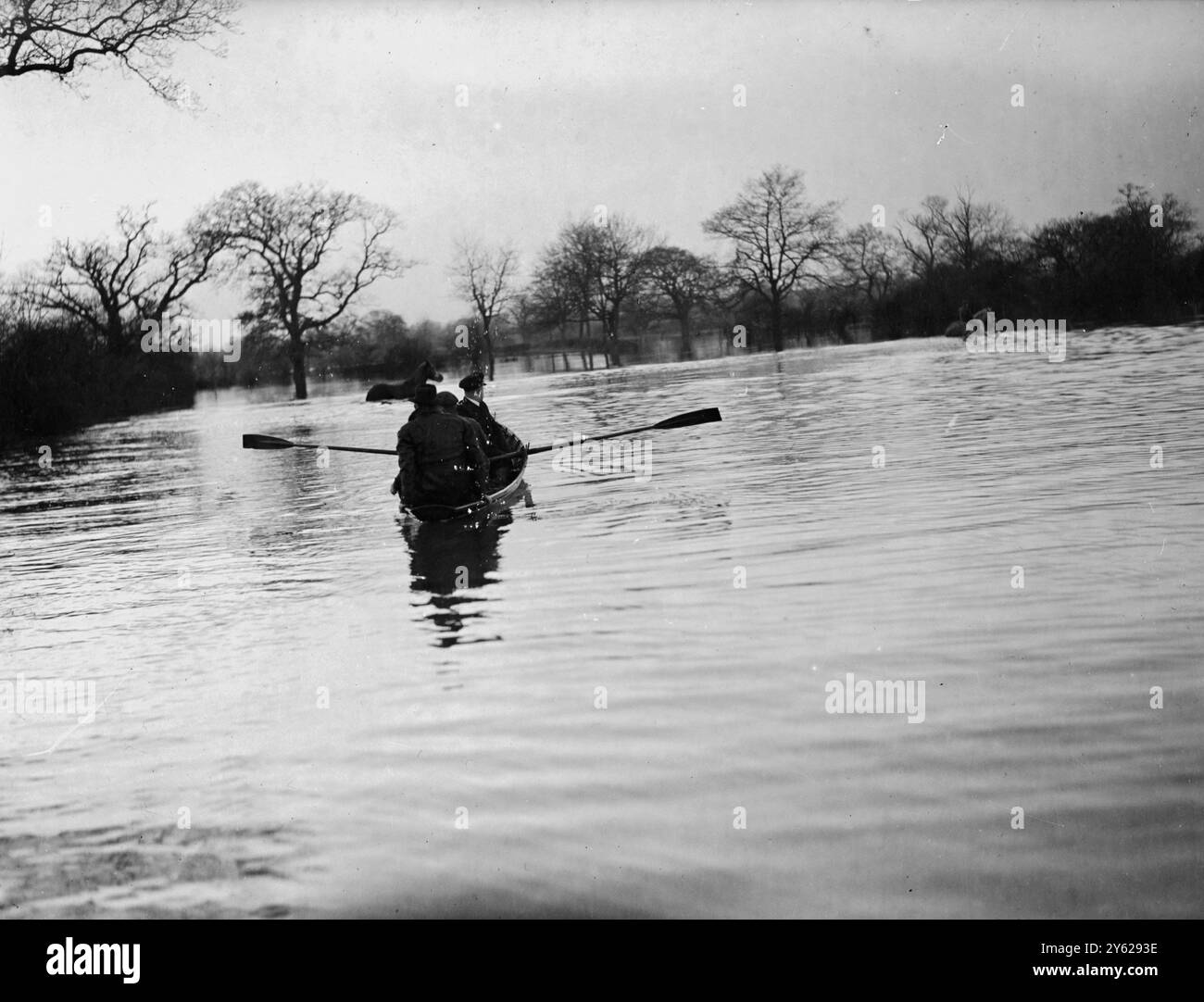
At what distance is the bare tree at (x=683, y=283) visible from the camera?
9306cm

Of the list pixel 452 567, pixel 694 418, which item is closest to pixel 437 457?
pixel 452 567

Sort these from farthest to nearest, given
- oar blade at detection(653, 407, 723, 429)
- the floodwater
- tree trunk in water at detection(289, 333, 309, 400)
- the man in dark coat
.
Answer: tree trunk in water at detection(289, 333, 309, 400)
oar blade at detection(653, 407, 723, 429)
the man in dark coat
the floodwater

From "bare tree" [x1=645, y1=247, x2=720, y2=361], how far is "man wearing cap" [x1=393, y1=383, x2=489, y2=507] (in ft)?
262

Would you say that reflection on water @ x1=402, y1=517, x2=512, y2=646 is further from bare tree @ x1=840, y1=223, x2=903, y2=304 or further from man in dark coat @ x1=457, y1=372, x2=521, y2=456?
bare tree @ x1=840, y1=223, x2=903, y2=304

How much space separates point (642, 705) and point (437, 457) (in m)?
7.04

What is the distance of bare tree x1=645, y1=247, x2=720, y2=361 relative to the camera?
305 feet

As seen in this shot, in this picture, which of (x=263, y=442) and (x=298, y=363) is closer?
(x=263, y=442)

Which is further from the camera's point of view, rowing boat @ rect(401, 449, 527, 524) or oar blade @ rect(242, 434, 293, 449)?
oar blade @ rect(242, 434, 293, 449)

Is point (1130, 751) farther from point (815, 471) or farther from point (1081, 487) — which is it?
point (815, 471)

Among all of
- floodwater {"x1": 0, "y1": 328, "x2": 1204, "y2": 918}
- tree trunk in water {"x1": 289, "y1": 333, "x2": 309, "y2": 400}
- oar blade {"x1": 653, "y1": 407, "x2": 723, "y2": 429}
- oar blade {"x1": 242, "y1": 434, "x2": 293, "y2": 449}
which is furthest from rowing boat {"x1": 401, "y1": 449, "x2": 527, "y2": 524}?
tree trunk in water {"x1": 289, "y1": 333, "x2": 309, "y2": 400}

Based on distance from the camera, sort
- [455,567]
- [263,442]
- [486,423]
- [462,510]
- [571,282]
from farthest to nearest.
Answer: [571,282] < [263,442] < [486,423] < [462,510] < [455,567]

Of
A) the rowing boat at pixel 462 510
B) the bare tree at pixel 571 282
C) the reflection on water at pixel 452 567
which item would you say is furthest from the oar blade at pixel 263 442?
the bare tree at pixel 571 282

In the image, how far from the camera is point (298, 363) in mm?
70625

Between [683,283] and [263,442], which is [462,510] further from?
[683,283]
